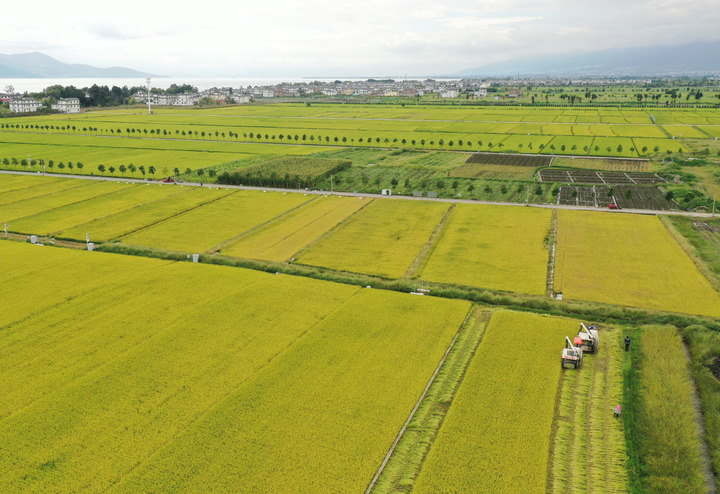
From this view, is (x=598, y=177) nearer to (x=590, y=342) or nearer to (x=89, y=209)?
(x=590, y=342)

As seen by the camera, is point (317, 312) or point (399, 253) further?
point (399, 253)

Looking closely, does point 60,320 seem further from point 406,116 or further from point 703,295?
point 406,116

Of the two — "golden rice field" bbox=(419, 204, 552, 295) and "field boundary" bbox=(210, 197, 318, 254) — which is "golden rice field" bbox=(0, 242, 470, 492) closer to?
"golden rice field" bbox=(419, 204, 552, 295)

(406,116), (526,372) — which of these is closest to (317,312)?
(526,372)

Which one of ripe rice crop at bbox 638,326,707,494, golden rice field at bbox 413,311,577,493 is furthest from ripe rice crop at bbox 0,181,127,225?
ripe rice crop at bbox 638,326,707,494

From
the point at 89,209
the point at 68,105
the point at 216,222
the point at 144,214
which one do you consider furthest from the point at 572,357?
the point at 68,105
